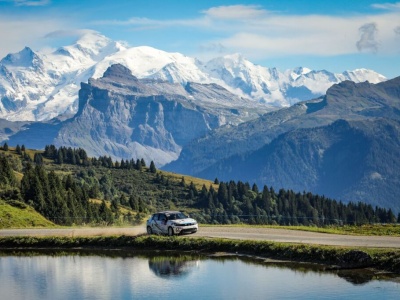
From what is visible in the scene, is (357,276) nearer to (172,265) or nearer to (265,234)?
(172,265)

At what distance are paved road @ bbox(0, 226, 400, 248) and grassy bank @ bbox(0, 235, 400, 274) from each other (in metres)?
3.28

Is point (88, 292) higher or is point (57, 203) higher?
point (57, 203)

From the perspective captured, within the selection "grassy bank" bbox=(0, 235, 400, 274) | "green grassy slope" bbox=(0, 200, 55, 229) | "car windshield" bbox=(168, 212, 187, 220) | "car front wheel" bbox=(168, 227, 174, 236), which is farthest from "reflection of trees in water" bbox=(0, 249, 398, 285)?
"green grassy slope" bbox=(0, 200, 55, 229)

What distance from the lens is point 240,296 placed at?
4859 cm

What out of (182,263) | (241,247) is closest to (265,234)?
(241,247)

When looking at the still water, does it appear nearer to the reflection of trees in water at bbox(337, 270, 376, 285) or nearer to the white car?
the reflection of trees in water at bbox(337, 270, 376, 285)

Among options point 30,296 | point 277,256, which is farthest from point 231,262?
point 30,296

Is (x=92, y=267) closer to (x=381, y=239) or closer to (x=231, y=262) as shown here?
(x=231, y=262)

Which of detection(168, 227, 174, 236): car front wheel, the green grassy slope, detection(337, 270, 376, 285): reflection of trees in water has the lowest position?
detection(337, 270, 376, 285): reflection of trees in water

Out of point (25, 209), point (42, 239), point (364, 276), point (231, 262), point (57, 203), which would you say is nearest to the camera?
point (364, 276)

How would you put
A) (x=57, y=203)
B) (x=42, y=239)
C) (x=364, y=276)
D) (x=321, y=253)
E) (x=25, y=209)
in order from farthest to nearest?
(x=57, y=203) → (x=25, y=209) → (x=42, y=239) → (x=321, y=253) → (x=364, y=276)

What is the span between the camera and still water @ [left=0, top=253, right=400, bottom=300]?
48844 millimetres

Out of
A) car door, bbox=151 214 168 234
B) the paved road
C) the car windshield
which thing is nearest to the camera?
the paved road

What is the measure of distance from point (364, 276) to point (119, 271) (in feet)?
65.5
